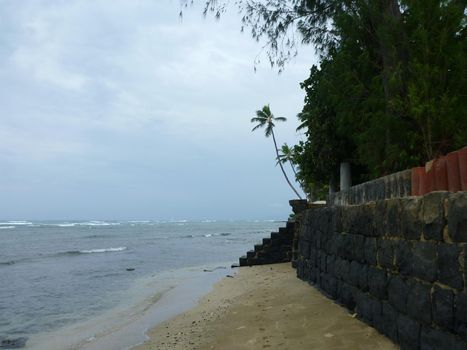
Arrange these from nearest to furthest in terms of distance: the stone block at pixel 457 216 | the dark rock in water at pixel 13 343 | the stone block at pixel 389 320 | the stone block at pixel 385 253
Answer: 1. the stone block at pixel 457 216
2. the stone block at pixel 389 320
3. the stone block at pixel 385 253
4. the dark rock in water at pixel 13 343

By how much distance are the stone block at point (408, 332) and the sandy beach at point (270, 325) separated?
24 cm

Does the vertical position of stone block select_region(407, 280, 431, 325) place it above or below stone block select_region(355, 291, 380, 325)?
above

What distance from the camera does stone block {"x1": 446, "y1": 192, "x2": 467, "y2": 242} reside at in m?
3.60

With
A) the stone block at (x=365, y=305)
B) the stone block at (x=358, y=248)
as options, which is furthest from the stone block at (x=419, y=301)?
the stone block at (x=358, y=248)

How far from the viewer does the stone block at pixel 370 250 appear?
5708 mm

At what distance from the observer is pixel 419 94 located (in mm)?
6523

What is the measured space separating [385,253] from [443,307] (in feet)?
4.64

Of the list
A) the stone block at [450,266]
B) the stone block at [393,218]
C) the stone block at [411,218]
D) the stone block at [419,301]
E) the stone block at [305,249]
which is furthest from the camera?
the stone block at [305,249]

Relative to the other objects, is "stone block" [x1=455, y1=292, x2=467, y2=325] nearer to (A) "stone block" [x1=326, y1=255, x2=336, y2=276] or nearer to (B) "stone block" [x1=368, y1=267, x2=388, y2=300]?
(B) "stone block" [x1=368, y1=267, x2=388, y2=300]

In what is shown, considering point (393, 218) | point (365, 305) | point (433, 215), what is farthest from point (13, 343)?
point (433, 215)

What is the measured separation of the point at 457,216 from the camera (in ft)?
12.1

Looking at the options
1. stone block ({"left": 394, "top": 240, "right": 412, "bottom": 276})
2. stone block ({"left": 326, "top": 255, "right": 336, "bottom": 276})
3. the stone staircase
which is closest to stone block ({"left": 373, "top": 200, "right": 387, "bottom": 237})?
stone block ({"left": 394, "top": 240, "right": 412, "bottom": 276})

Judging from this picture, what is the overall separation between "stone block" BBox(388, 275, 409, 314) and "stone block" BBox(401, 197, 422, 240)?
21.1 inches

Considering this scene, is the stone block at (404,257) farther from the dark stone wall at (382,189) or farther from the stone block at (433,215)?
the dark stone wall at (382,189)
